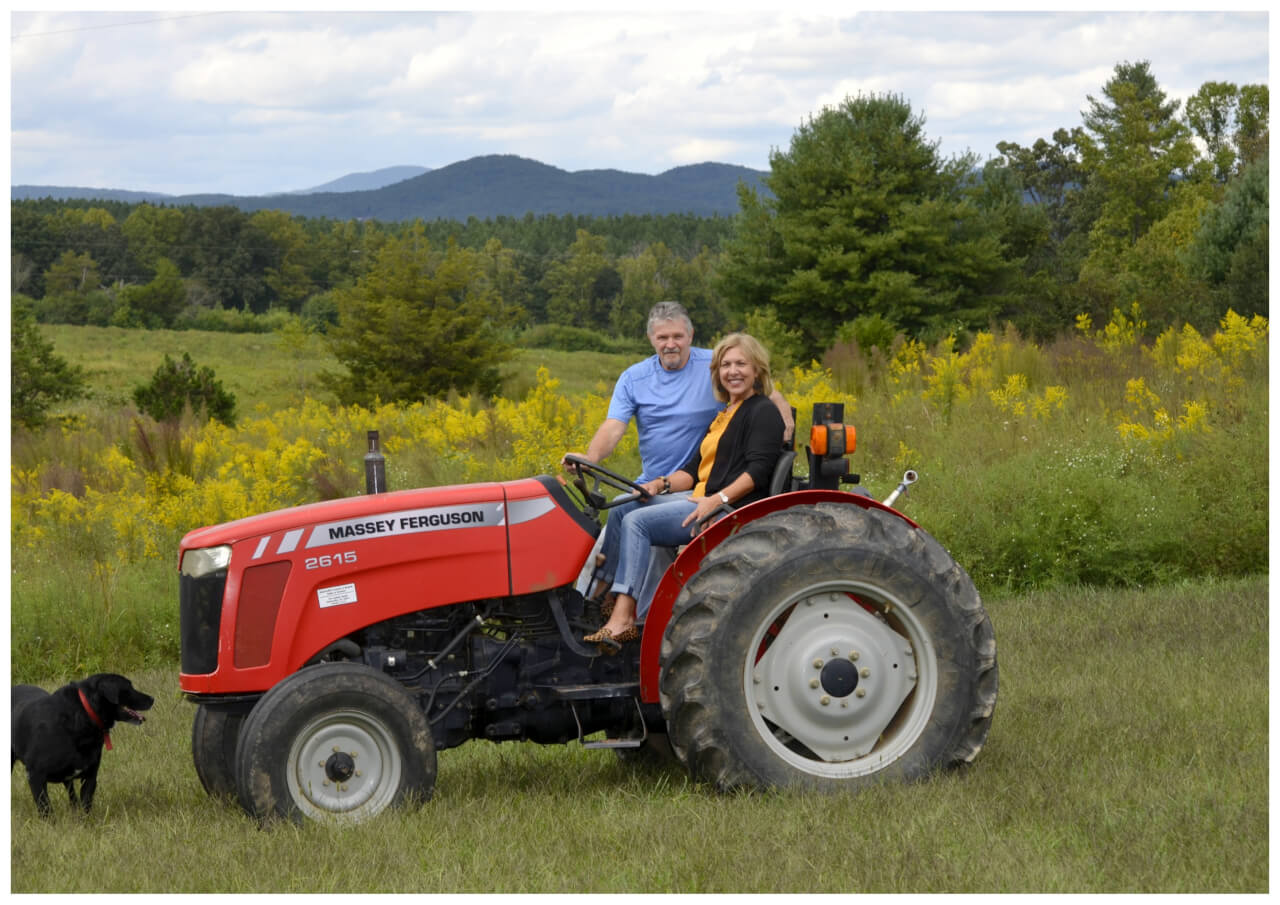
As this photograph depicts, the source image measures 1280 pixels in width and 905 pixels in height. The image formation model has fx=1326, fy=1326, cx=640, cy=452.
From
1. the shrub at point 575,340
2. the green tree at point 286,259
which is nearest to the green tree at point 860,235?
the shrub at point 575,340

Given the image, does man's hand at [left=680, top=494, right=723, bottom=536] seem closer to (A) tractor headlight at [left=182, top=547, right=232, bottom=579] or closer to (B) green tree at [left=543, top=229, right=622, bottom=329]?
(A) tractor headlight at [left=182, top=547, right=232, bottom=579]

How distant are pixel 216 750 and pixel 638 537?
182 cm

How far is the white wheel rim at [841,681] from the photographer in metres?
4.79

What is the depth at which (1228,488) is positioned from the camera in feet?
34.9

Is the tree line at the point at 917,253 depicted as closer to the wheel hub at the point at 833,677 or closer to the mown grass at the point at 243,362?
the mown grass at the point at 243,362

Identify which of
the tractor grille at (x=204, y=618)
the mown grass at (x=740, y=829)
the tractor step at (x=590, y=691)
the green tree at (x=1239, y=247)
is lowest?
the mown grass at (x=740, y=829)

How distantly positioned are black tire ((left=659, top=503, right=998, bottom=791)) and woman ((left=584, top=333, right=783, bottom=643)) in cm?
18

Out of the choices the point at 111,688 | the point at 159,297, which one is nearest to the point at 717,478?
the point at 111,688

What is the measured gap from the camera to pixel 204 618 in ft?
15.3

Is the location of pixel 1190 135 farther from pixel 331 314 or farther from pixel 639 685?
pixel 639 685

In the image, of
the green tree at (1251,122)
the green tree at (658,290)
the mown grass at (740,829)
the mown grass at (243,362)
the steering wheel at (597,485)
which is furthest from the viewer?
the green tree at (658,290)

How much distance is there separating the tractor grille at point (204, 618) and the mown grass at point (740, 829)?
538mm

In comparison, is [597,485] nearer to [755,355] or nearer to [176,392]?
[755,355]

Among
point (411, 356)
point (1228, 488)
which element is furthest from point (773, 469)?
point (411, 356)
